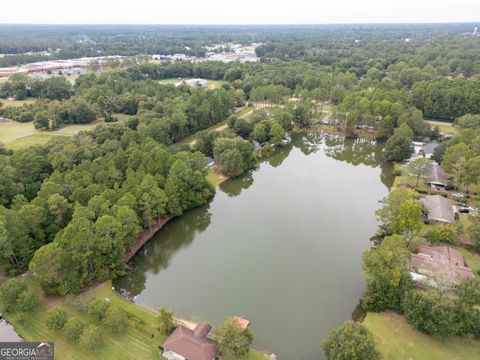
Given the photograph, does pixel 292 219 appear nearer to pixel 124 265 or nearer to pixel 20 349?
pixel 124 265

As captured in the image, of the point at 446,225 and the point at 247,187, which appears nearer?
the point at 446,225

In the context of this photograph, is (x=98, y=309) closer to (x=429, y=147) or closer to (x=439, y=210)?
(x=439, y=210)

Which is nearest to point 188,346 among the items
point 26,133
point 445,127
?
point 26,133

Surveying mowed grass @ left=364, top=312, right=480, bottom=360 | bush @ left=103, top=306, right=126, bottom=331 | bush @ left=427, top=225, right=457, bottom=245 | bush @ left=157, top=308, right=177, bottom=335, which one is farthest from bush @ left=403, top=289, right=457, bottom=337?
bush @ left=103, top=306, right=126, bottom=331

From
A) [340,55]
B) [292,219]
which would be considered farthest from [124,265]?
[340,55]

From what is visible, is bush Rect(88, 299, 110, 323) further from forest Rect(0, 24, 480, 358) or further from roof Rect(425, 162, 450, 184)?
roof Rect(425, 162, 450, 184)

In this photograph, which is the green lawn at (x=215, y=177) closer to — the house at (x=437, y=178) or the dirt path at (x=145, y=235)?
the dirt path at (x=145, y=235)
